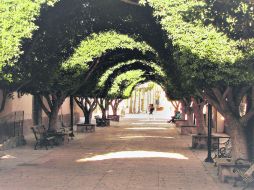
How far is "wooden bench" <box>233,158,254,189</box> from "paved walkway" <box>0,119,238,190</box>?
1.18 ft

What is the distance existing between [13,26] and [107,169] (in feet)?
16.3

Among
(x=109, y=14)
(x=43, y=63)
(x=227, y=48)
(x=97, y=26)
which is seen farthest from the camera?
(x=97, y=26)

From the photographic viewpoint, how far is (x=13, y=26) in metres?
13.6

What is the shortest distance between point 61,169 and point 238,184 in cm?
533

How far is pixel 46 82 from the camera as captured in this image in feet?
62.3

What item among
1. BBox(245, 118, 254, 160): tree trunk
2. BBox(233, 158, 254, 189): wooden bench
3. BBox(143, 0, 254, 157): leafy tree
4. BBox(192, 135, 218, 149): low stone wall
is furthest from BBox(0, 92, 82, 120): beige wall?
BBox(233, 158, 254, 189): wooden bench

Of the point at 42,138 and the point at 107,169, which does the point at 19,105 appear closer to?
the point at 42,138

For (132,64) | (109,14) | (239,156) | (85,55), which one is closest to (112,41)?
(85,55)

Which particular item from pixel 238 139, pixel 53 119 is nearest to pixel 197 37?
pixel 238 139

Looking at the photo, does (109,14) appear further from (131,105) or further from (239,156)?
(131,105)

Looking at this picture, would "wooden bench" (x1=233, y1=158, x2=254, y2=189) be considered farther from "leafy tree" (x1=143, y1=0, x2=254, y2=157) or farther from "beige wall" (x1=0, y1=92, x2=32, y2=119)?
"beige wall" (x1=0, y1=92, x2=32, y2=119)

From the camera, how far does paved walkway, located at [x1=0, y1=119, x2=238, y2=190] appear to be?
12.4 meters

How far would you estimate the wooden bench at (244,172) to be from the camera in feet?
38.1

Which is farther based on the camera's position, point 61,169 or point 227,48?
point 61,169
